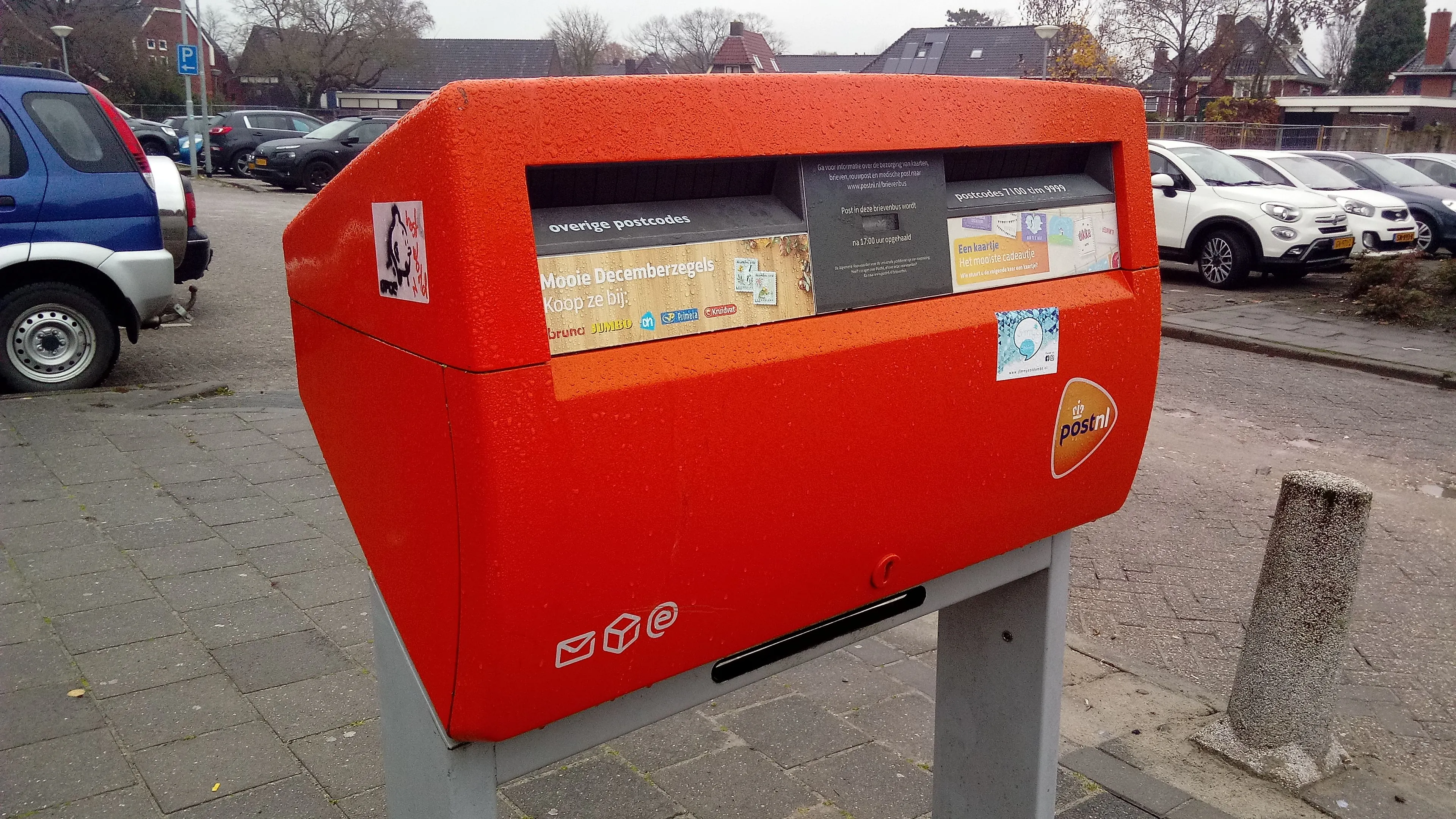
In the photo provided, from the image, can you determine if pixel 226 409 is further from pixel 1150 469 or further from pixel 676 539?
pixel 676 539

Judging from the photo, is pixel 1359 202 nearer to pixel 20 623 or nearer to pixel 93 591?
pixel 93 591

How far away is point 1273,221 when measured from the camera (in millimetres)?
12688

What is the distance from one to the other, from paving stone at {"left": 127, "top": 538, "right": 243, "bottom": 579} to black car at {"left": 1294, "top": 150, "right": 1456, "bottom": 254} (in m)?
15.7

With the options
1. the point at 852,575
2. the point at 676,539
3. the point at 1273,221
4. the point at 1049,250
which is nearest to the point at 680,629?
the point at 676,539

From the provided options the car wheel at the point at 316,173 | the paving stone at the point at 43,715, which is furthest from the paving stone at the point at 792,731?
the car wheel at the point at 316,173

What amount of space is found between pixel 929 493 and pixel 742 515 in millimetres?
349

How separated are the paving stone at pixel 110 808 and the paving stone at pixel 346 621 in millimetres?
918

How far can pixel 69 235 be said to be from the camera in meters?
6.60

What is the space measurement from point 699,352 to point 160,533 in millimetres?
3871

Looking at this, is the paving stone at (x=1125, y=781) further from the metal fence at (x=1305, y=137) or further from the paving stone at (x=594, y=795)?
the metal fence at (x=1305, y=137)

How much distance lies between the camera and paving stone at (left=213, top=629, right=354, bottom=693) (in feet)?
10.7

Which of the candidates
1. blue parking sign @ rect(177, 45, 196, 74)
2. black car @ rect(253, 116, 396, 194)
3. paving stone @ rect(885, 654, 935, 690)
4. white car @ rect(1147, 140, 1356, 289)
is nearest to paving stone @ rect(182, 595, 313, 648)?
paving stone @ rect(885, 654, 935, 690)

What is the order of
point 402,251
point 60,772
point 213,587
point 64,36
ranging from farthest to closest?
1. point 64,36
2. point 213,587
3. point 60,772
4. point 402,251

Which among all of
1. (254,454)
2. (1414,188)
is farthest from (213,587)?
(1414,188)
